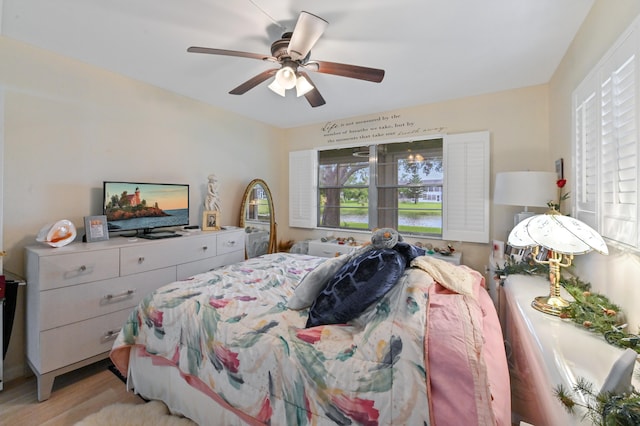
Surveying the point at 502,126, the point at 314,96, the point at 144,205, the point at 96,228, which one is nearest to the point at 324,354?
the point at 314,96

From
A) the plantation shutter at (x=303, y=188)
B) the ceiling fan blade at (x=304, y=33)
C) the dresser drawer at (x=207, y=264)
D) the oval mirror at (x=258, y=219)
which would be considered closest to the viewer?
the ceiling fan blade at (x=304, y=33)

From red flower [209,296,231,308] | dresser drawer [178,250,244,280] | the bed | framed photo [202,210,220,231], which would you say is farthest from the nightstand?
framed photo [202,210,220,231]

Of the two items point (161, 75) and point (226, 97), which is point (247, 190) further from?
point (161, 75)

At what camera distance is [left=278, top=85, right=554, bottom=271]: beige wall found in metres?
2.76

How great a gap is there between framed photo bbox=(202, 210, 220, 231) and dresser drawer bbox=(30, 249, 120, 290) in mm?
1026

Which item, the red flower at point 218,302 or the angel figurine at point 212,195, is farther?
the angel figurine at point 212,195

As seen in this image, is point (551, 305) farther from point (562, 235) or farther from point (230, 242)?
point (230, 242)

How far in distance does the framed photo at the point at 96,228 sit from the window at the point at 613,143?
336cm

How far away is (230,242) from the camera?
10.3 feet

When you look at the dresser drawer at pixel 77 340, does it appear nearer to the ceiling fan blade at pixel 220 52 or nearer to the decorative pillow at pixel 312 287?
the decorative pillow at pixel 312 287

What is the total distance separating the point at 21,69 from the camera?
2051 millimetres

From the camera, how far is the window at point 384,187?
11.3 feet

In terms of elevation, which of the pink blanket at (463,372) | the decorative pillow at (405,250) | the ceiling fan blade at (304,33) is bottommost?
the pink blanket at (463,372)

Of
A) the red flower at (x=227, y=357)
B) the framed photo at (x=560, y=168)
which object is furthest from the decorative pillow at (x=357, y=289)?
the framed photo at (x=560, y=168)
